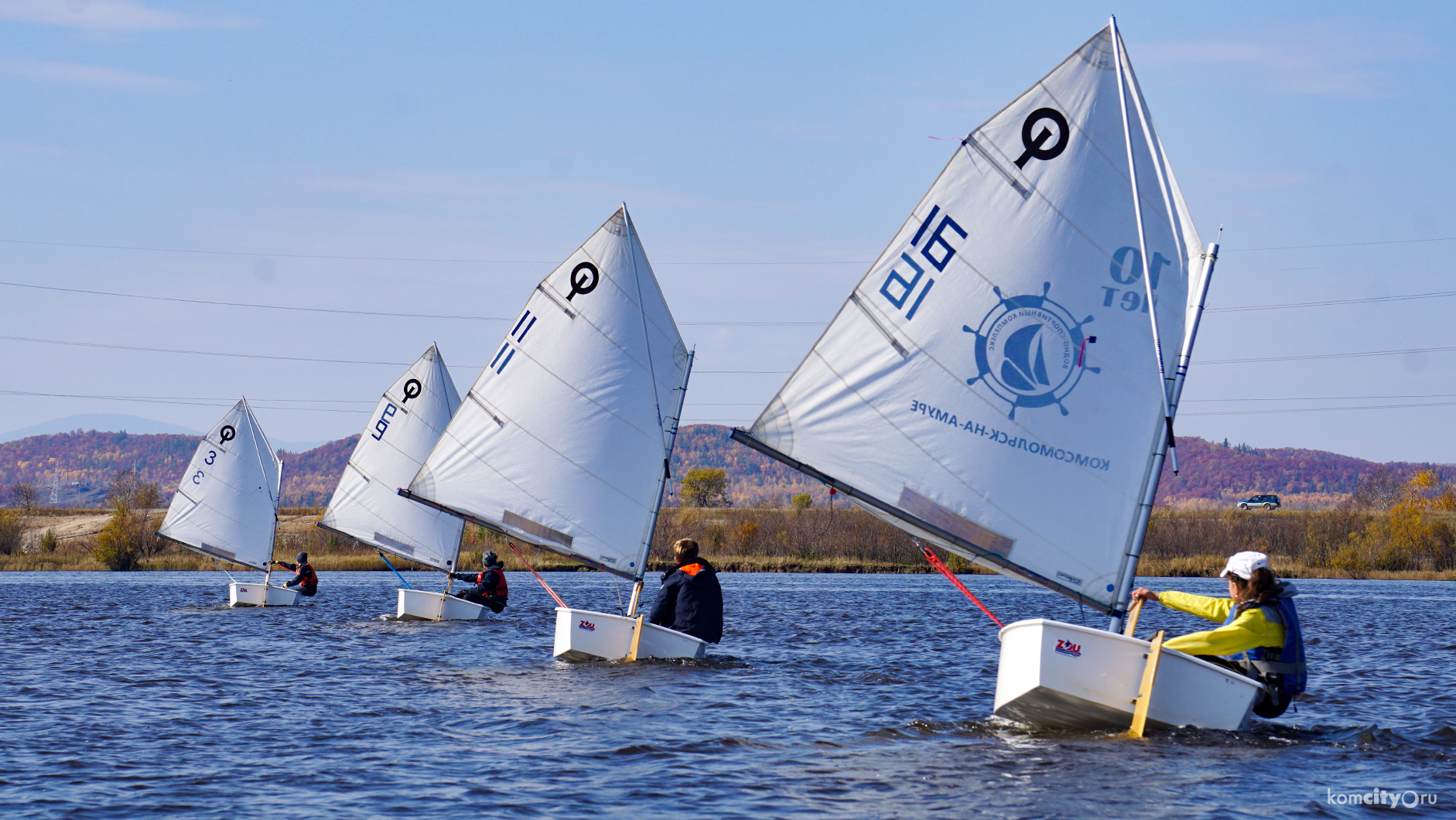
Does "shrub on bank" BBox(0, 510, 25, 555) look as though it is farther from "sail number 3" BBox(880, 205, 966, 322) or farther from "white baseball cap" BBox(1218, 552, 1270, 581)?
"white baseball cap" BBox(1218, 552, 1270, 581)

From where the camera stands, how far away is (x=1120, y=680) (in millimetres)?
12828

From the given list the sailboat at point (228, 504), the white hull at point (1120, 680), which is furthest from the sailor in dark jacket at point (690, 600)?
the sailboat at point (228, 504)

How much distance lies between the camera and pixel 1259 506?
11538cm

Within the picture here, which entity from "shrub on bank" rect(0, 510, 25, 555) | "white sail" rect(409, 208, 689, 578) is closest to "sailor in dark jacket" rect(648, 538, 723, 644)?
"white sail" rect(409, 208, 689, 578)

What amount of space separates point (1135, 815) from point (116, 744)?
11.2 m

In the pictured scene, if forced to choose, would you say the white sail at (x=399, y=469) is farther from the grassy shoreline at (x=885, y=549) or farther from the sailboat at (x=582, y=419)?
the grassy shoreline at (x=885, y=549)

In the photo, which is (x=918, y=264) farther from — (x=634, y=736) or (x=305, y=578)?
(x=305, y=578)

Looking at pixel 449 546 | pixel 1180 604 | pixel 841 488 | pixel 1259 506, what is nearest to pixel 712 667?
pixel 841 488

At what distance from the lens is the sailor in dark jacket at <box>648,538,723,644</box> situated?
20828 millimetres

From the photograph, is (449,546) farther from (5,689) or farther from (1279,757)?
(1279,757)

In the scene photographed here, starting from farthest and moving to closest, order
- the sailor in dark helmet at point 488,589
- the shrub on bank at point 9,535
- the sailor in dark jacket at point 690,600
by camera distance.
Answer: the shrub on bank at point 9,535, the sailor in dark helmet at point 488,589, the sailor in dark jacket at point 690,600

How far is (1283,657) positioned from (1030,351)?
408cm

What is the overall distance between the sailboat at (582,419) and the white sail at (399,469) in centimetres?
1094

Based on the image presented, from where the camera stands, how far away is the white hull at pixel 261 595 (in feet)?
127
